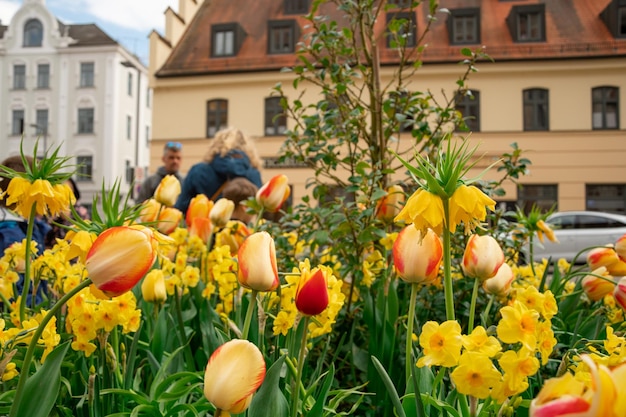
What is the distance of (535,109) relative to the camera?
15.0m

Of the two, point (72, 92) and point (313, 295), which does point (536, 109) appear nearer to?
point (313, 295)

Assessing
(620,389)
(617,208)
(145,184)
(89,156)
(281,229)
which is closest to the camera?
(620,389)

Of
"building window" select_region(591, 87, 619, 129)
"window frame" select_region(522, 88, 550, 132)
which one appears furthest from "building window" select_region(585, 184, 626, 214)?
"window frame" select_region(522, 88, 550, 132)

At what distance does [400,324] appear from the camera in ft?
4.10

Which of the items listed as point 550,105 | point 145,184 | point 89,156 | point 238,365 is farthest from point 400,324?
point 89,156

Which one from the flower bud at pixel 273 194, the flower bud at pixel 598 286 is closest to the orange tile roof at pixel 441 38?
the flower bud at pixel 273 194

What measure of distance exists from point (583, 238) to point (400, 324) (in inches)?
435

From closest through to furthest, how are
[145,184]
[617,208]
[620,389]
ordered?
[620,389] → [145,184] → [617,208]

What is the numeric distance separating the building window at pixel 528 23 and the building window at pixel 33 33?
2397 centimetres

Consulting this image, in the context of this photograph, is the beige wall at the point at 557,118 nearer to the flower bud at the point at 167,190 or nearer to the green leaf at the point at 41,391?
the flower bud at the point at 167,190

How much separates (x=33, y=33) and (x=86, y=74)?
4.15 m

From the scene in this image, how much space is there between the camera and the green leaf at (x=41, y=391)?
0.71m

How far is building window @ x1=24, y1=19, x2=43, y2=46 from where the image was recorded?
96.3 feet

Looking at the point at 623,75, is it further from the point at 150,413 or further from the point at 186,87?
the point at 150,413
